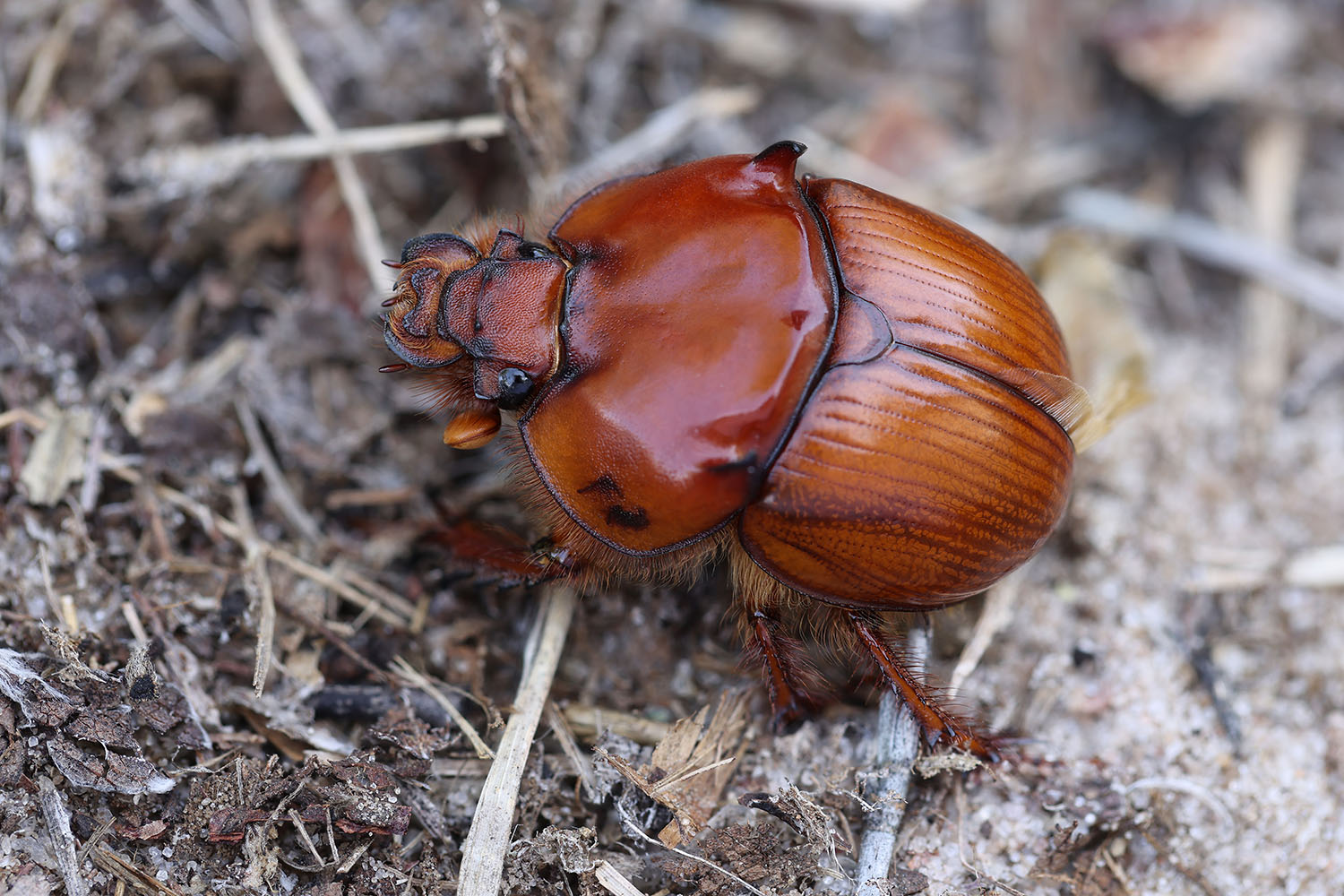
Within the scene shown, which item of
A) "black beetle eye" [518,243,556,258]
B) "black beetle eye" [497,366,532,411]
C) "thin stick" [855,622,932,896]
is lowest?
"thin stick" [855,622,932,896]

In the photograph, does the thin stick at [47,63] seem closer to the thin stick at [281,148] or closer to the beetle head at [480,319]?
the thin stick at [281,148]

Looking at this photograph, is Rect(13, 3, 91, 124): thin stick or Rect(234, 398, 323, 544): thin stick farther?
Rect(13, 3, 91, 124): thin stick

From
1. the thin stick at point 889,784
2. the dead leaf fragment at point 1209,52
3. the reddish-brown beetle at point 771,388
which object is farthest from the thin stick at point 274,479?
the dead leaf fragment at point 1209,52

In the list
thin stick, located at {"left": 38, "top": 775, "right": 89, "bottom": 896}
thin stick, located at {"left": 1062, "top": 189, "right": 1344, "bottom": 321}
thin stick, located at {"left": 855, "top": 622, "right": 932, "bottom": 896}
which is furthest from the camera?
thin stick, located at {"left": 1062, "top": 189, "right": 1344, "bottom": 321}

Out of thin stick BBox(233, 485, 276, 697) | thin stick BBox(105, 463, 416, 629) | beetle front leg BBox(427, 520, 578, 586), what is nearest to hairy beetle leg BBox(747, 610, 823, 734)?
beetle front leg BBox(427, 520, 578, 586)

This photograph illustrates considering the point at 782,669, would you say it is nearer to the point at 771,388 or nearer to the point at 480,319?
the point at 771,388

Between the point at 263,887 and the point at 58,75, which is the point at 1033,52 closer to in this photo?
the point at 58,75

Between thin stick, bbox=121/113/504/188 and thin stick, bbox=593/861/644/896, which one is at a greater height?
thin stick, bbox=121/113/504/188

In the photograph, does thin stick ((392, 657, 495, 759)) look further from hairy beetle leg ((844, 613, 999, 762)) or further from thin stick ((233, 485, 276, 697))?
hairy beetle leg ((844, 613, 999, 762))
